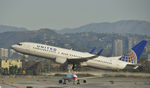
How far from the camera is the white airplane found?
8262 cm

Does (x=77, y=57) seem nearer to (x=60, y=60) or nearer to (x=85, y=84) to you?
(x=60, y=60)

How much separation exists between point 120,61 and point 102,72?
8.24 m

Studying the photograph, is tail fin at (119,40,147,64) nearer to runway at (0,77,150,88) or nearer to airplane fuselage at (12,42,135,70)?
runway at (0,77,150,88)

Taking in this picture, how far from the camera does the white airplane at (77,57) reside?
271 feet

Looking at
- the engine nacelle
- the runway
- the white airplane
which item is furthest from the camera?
the engine nacelle

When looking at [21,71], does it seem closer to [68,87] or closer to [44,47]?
[44,47]

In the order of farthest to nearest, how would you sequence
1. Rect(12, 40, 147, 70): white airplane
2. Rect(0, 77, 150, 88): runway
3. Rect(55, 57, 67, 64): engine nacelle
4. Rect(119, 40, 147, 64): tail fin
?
Rect(119, 40, 147, 64): tail fin → Rect(55, 57, 67, 64): engine nacelle → Rect(12, 40, 147, 70): white airplane → Rect(0, 77, 150, 88): runway

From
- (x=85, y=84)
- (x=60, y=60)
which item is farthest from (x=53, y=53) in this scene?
(x=85, y=84)

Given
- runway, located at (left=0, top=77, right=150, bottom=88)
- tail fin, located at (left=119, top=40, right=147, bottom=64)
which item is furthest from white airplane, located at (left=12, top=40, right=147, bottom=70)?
runway, located at (left=0, top=77, right=150, bottom=88)

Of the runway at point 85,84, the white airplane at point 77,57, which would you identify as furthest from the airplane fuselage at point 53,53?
the runway at point 85,84

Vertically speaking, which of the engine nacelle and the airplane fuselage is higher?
the airplane fuselage

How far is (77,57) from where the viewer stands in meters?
85.7

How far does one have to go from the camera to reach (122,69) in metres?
93.2

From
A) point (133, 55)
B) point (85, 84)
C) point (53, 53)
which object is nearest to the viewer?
point (85, 84)
